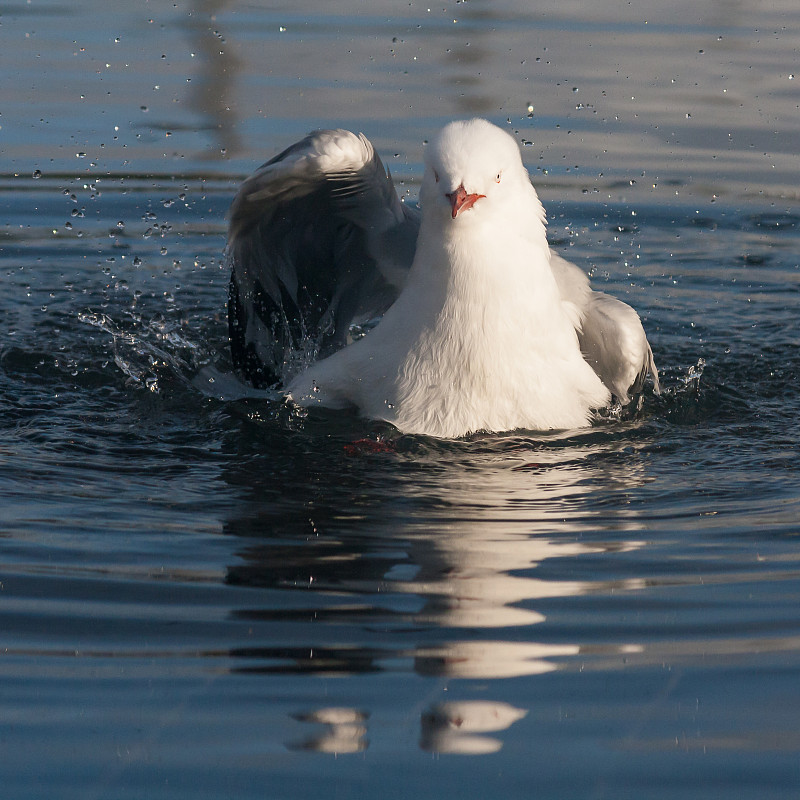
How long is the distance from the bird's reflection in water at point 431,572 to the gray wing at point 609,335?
642mm

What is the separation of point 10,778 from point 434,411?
2.72 m

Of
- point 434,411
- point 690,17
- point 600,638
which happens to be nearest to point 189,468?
point 434,411

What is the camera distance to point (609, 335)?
595 centimetres

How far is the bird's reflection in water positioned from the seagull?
29cm

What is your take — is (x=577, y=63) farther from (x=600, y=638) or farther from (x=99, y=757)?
(x=99, y=757)

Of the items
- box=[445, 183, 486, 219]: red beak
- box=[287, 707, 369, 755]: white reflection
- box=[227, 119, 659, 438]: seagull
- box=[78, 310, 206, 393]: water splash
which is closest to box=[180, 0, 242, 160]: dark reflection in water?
box=[78, 310, 206, 393]: water splash

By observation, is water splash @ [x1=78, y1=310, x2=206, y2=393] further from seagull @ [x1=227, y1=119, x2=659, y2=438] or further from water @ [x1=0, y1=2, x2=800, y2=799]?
seagull @ [x1=227, y1=119, x2=659, y2=438]

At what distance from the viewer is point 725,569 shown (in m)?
4.22

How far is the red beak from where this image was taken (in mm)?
4973

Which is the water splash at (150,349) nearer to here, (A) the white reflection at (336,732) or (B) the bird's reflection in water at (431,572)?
(B) the bird's reflection in water at (431,572)

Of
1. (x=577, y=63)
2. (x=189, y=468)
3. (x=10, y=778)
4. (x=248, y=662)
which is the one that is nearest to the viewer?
(x=10, y=778)

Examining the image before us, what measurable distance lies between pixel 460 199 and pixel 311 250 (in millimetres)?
1281

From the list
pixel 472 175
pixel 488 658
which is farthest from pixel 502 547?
pixel 472 175

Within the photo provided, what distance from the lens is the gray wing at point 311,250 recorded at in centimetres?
538
